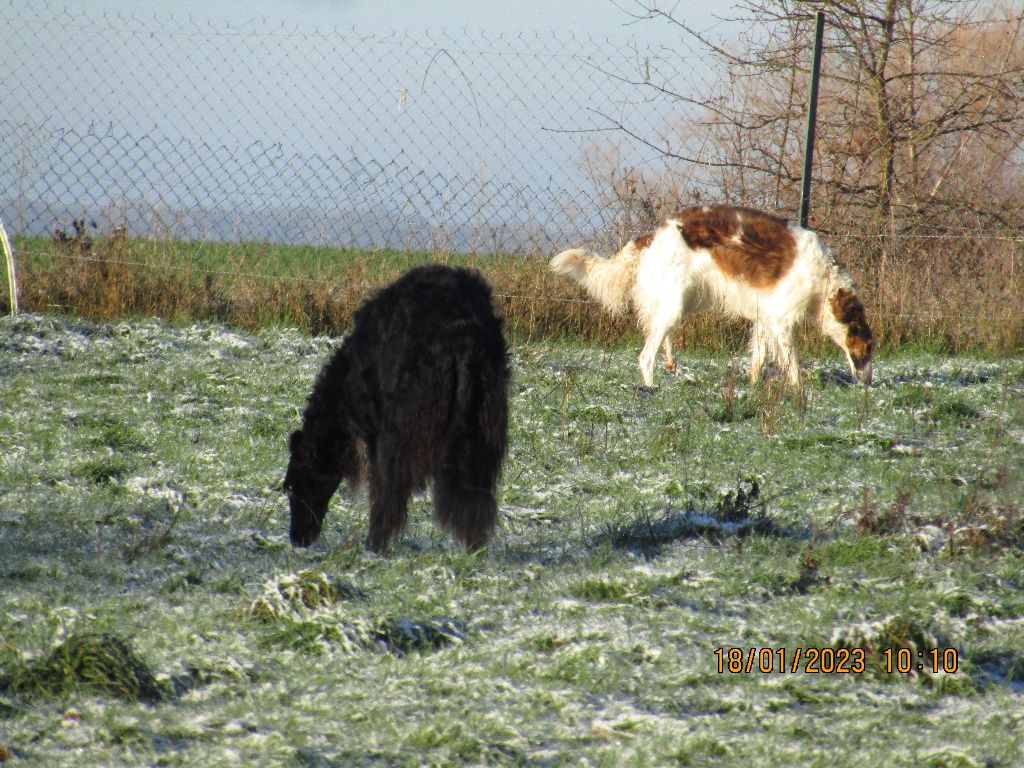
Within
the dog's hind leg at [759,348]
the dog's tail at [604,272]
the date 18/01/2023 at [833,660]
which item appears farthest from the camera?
the dog's tail at [604,272]

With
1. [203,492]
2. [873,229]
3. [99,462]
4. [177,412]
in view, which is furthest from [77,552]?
[873,229]

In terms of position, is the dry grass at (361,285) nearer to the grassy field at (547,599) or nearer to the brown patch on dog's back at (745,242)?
the brown patch on dog's back at (745,242)

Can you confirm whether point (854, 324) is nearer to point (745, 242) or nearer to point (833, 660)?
point (745, 242)

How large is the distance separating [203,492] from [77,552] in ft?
3.10

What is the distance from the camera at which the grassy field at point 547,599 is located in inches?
99.3

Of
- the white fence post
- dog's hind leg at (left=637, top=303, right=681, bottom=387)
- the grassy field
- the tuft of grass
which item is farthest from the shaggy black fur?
the white fence post

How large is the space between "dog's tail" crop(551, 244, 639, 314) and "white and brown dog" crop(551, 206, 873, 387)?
0.17 metres

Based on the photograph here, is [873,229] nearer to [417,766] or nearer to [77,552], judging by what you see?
[77,552]

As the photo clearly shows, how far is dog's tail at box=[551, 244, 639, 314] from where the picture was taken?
8.35m

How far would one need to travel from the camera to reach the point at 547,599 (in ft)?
11.4

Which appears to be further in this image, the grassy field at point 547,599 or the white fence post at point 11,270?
the white fence post at point 11,270

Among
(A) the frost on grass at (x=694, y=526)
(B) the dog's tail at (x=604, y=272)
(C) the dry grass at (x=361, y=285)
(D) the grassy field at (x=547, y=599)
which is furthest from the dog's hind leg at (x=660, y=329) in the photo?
(A) the frost on grass at (x=694, y=526)

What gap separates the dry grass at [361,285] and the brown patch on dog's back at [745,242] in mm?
1646

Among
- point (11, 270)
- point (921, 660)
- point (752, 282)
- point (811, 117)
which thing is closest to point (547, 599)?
point (921, 660)
